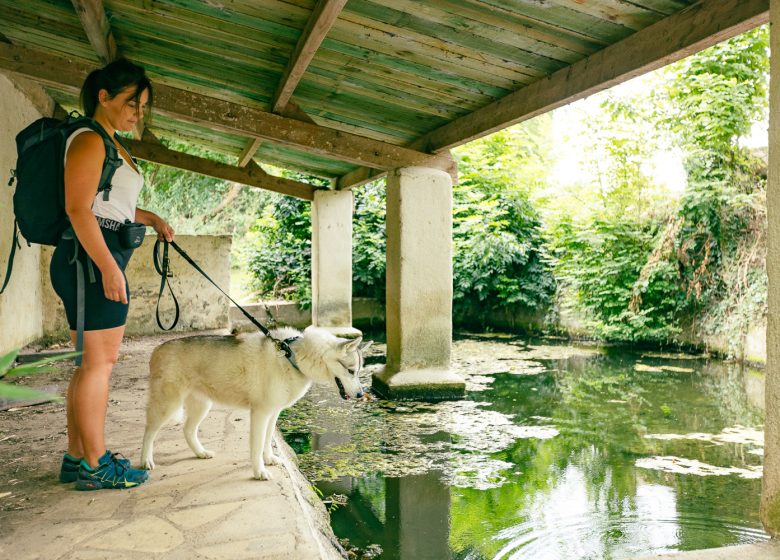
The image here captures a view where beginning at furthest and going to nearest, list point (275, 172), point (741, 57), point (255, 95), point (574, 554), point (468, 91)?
point (275, 172), point (741, 57), point (255, 95), point (468, 91), point (574, 554)

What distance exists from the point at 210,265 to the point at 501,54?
7.37 meters

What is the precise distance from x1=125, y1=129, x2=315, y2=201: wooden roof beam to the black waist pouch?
704cm

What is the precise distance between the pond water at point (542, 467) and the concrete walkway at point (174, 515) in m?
0.74

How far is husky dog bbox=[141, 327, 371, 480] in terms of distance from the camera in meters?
3.21

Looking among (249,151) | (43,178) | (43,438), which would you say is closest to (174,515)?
(43,178)

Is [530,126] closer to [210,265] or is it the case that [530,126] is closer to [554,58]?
[210,265]

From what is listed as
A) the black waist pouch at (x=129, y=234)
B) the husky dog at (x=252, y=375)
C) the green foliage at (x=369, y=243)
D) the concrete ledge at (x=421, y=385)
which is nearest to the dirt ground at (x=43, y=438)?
the husky dog at (x=252, y=375)

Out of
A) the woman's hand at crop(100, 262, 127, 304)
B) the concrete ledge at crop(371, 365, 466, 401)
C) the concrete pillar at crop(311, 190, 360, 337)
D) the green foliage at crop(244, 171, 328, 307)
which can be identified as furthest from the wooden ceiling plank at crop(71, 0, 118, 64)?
the green foliage at crop(244, 171, 328, 307)

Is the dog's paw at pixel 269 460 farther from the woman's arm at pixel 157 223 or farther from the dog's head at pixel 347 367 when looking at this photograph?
the woman's arm at pixel 157 223

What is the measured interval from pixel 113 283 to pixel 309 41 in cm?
235

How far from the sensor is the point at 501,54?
14.4 ft

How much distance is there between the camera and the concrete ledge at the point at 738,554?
2.22 meters

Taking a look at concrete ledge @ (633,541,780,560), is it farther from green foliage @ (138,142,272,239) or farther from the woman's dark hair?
green foliage @ (138,142,272,239)

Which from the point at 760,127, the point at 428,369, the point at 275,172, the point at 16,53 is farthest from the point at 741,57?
the point at 275,172
